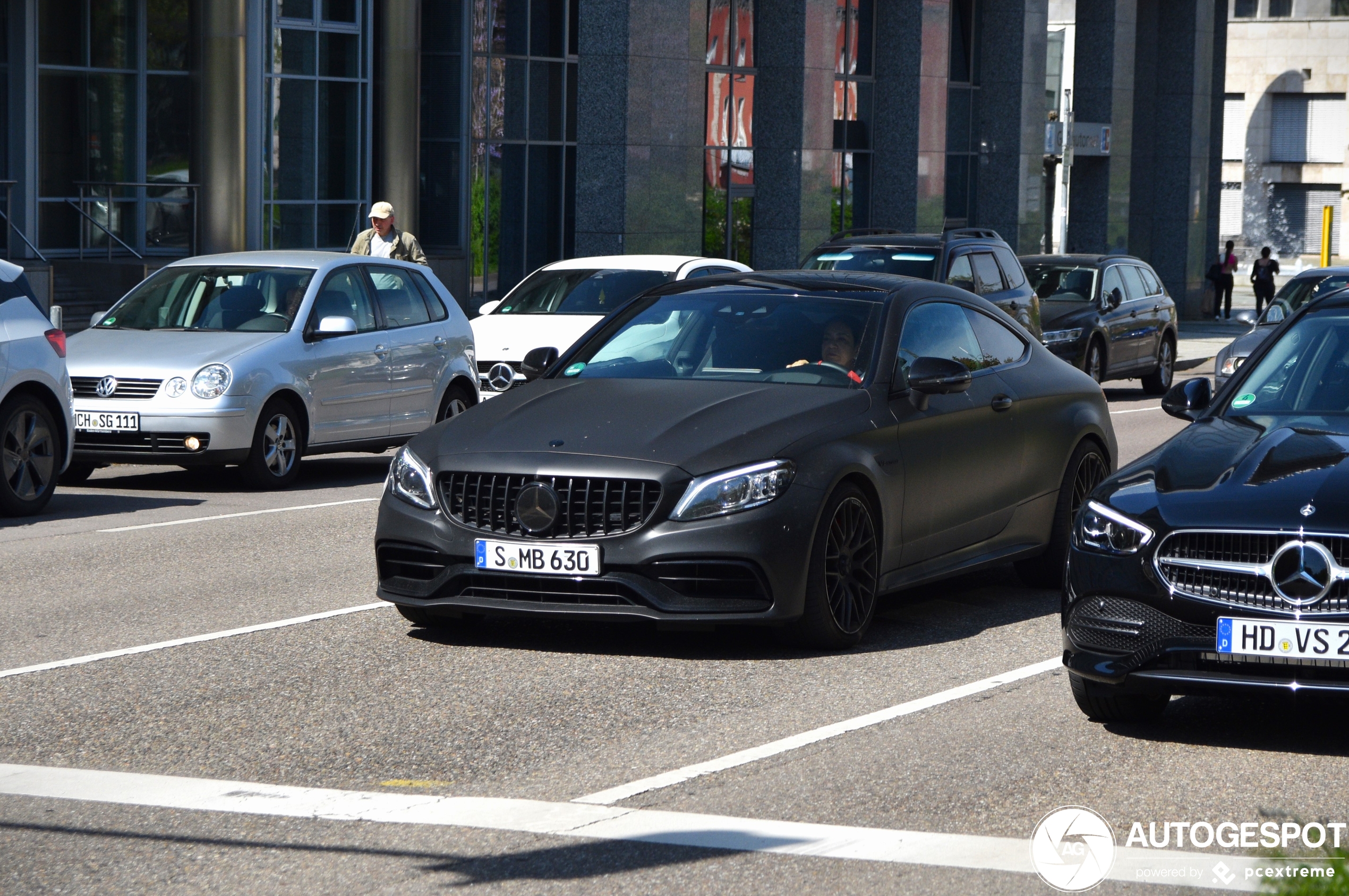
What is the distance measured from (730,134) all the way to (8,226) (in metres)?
13.4

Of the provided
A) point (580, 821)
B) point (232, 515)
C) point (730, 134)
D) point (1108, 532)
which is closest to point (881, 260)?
point (232, 515)

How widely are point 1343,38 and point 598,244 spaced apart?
200 ft

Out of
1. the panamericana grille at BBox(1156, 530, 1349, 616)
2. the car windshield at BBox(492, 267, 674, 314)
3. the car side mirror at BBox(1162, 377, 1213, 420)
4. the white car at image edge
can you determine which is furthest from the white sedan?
the panamericana grille at BBox(1156, 530, 1349, 616)

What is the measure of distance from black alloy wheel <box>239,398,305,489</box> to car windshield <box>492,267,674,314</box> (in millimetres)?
3807

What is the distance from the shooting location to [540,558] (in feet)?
25.1

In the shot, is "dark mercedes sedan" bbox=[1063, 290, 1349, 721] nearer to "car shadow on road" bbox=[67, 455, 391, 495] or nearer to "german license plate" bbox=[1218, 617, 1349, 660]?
"german license plate" bbox=[1218, 617, 1349, 660]

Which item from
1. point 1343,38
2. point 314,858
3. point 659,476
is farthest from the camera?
point 1343,38

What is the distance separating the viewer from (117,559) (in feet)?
35.1

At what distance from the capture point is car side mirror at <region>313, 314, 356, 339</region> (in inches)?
564

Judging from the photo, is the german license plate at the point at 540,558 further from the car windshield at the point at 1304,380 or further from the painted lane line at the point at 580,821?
the car windshield at the point at 1304,380

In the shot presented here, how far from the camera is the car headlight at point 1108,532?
20.8ft

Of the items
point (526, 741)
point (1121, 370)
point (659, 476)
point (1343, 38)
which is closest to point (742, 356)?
point (659, 476)

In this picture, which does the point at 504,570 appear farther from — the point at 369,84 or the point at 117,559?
the point at 369,84

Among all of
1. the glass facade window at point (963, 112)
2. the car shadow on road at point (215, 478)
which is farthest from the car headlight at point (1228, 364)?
the glass facade window at point (963, 112)
